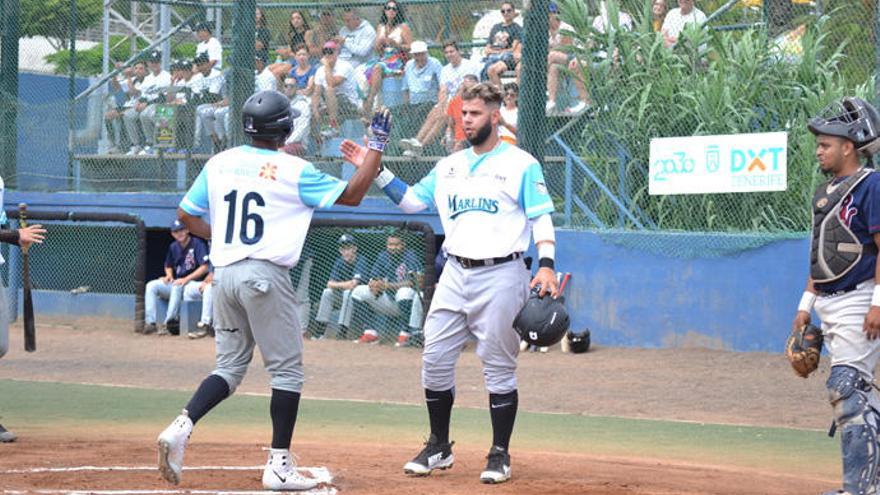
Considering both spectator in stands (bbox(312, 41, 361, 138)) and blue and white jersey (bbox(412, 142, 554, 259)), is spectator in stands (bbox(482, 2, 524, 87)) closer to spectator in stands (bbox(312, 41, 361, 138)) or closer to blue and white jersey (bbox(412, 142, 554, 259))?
→ spectator in stands (bbox(312, 41, 361, 138))

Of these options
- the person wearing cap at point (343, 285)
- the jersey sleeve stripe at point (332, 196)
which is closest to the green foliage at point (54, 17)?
the person wearing cap at point (343, 285)

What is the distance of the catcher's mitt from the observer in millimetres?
6664

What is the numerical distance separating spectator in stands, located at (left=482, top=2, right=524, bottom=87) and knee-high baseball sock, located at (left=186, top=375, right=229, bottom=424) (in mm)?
9022

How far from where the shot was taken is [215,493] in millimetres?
6320

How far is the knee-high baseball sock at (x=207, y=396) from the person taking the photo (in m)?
6.46

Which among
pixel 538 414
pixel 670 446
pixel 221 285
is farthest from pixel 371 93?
pixel 221 285

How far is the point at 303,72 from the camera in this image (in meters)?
16.2

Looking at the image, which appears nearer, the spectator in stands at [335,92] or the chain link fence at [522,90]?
the chain link fence at [522,90]

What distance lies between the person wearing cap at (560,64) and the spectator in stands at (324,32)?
8.88 feet

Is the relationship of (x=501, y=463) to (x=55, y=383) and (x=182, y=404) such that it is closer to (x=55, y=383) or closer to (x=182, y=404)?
(x=182, y=404)

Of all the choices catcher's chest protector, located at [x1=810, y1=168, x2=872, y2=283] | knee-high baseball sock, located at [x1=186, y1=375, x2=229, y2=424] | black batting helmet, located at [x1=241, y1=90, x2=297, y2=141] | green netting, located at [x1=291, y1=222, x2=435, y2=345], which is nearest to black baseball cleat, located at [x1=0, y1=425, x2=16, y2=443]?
knee-high baseball sock, located at [x1=186, y1=375, x2=229, y2=424]

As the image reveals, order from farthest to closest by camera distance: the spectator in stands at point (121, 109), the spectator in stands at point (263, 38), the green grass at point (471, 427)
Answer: the spectator in stands at point (121, 109) → the spectator in stands at point (263, 38) → the green grass at point (471, 427)

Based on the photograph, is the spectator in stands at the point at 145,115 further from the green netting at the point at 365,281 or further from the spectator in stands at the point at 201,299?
the green netting at the point at 365,281

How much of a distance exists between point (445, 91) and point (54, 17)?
23.4ft
